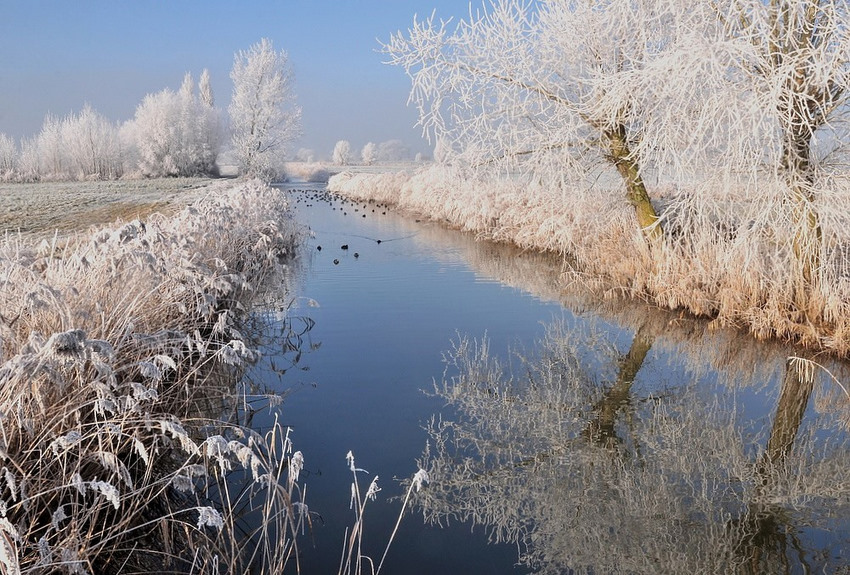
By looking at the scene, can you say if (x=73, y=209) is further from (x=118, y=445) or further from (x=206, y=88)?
(x=206, y=88)

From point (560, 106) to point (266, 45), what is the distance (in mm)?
35316

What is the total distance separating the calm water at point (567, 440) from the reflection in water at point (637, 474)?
13 mm

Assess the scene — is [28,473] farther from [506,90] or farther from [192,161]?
[192,161]

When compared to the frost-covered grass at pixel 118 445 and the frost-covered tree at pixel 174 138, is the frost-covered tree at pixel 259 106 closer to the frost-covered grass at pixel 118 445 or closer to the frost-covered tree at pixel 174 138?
the frost-covered tree at pixel 174 138

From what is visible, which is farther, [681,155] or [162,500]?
[681,155]

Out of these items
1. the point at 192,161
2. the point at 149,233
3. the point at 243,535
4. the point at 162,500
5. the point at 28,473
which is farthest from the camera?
the point at 192,161

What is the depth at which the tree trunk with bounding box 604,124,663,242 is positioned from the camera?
356 inches

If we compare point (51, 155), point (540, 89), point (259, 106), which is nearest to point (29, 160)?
point (51, 155)

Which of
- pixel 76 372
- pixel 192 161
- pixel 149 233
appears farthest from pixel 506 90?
pixel 192 161

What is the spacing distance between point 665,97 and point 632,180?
98.8 inches

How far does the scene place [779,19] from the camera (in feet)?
20.3

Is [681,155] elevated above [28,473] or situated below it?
above

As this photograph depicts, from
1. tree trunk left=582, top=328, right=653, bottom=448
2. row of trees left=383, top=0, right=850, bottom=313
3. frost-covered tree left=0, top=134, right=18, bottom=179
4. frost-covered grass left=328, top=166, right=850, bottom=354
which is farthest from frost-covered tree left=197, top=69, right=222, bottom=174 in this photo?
tree trunk left=582, top=328, right=653, bottom=448

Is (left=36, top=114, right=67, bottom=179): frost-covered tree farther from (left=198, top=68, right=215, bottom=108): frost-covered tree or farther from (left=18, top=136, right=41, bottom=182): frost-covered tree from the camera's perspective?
(left=198, top=68, right=215, bottom=108): frost-covered tree
